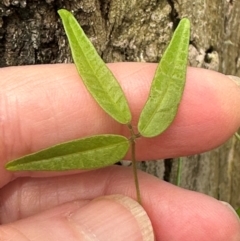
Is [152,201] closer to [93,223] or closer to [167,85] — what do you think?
[93,223]

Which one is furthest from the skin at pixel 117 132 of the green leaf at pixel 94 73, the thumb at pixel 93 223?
the green leaf at pixel 94 73

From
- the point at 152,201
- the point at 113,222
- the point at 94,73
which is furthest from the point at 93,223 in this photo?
the point at 94,73

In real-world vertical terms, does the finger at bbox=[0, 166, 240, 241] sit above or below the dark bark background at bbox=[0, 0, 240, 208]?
below

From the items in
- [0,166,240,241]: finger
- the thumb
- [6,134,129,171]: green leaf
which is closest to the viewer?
[6,134,129,171]: green leaf

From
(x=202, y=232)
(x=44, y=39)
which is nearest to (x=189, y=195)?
(x=202, y=232)

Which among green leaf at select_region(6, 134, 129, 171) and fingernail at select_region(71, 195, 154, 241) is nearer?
green leaf at select_region(6, 134, 129, 171)

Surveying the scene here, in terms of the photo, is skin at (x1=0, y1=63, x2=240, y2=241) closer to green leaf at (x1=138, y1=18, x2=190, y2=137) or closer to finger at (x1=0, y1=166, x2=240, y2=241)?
finger at (x1=0, y1=166, x2=240, y2=241)

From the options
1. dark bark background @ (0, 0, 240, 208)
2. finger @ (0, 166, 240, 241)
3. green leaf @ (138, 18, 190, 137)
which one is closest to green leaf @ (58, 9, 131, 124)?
green leaf @ (138, 18, 190, 137)

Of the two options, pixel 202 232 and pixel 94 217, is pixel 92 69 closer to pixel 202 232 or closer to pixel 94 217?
pixel 94 217

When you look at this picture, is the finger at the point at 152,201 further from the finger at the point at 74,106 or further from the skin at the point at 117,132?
the finger at the point at 74,106
